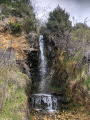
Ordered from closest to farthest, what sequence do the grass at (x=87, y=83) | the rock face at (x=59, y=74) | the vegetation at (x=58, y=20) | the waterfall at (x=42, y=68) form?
the grass at (x=87, y=83) < the rock face at (x=59, y=74) < the waterfall at (x=42, y=68) < the vegetation at (x=58, y=20)

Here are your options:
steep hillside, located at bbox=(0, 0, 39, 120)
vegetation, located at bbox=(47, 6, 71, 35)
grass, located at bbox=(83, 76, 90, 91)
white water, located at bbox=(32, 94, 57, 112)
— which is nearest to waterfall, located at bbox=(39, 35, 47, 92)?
white water, located at bbox=(32, 94, 57, 112)

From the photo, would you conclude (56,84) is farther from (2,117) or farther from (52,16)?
(52,16)

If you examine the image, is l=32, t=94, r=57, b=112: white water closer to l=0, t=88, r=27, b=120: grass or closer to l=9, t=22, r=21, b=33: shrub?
l=0, t=88, r=27, b=120: grass

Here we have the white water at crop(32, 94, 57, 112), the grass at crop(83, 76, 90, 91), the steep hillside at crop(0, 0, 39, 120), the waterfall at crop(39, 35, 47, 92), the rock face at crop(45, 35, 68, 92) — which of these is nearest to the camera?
the steep hillside at crop(0, 0, 39, 120)

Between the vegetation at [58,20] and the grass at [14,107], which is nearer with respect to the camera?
the grass at [14,107]

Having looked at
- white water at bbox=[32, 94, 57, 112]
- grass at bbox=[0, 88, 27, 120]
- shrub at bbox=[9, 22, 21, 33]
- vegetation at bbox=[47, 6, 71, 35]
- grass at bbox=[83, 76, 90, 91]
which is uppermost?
vegetation at bbox=[47, 6, 71, 35]

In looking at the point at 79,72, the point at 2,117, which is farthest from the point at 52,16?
the point at 2,117

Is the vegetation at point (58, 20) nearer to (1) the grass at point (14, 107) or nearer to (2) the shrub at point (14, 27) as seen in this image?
(2) the shrub at point (14, 27)

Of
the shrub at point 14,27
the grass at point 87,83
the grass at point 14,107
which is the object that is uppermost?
the shrub at point 14,27

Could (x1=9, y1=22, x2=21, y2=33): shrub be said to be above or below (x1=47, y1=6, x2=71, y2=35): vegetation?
below

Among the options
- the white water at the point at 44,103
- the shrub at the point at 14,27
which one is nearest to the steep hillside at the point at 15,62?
the shrub at the point at 14,27

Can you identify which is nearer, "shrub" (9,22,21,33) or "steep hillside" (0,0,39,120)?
"steep hillside" (0,0,39,120)

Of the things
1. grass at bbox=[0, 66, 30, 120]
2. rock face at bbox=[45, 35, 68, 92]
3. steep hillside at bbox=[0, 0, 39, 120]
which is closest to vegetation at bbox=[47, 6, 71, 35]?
rock face at bbox=[45, 35, 68, 92]

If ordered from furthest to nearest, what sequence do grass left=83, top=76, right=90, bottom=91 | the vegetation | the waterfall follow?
the vegetation
the waterfall
grass left=83, top=76, right=90, bottom=91
